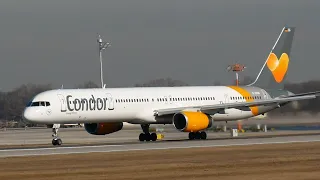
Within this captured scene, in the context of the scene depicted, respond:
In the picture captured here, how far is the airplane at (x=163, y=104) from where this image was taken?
58.3 meters

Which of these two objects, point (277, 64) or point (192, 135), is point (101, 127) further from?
point (277, 64)

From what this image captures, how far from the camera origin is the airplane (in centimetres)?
5834

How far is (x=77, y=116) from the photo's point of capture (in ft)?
193

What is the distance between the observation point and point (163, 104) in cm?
6325

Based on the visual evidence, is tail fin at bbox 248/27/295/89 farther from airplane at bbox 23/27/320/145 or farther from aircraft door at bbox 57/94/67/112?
aircraft door at bbox 57/94/67/112

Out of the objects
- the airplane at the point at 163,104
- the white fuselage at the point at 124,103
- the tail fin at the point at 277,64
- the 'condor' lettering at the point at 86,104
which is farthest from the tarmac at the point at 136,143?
the tail fin at the point at 277,64

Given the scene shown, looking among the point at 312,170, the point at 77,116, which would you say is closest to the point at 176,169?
the point at 312,170

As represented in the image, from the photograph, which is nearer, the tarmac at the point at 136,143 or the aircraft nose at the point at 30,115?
the tarmac at the point at 136,143

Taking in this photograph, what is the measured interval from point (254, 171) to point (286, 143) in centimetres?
1852

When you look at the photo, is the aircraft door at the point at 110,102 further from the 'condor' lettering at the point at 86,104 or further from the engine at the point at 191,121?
the engine at the point at 191,121

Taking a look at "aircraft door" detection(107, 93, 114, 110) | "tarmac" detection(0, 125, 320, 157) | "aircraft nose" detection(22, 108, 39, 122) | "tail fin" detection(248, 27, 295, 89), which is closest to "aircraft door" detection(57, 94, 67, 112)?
"aircraft nose" detection(22, 108, 39, 122)

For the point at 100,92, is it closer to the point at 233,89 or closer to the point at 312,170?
the point at 233,89

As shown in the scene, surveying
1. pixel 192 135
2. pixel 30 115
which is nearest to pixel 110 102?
pixel 30 115

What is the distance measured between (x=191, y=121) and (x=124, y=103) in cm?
530
